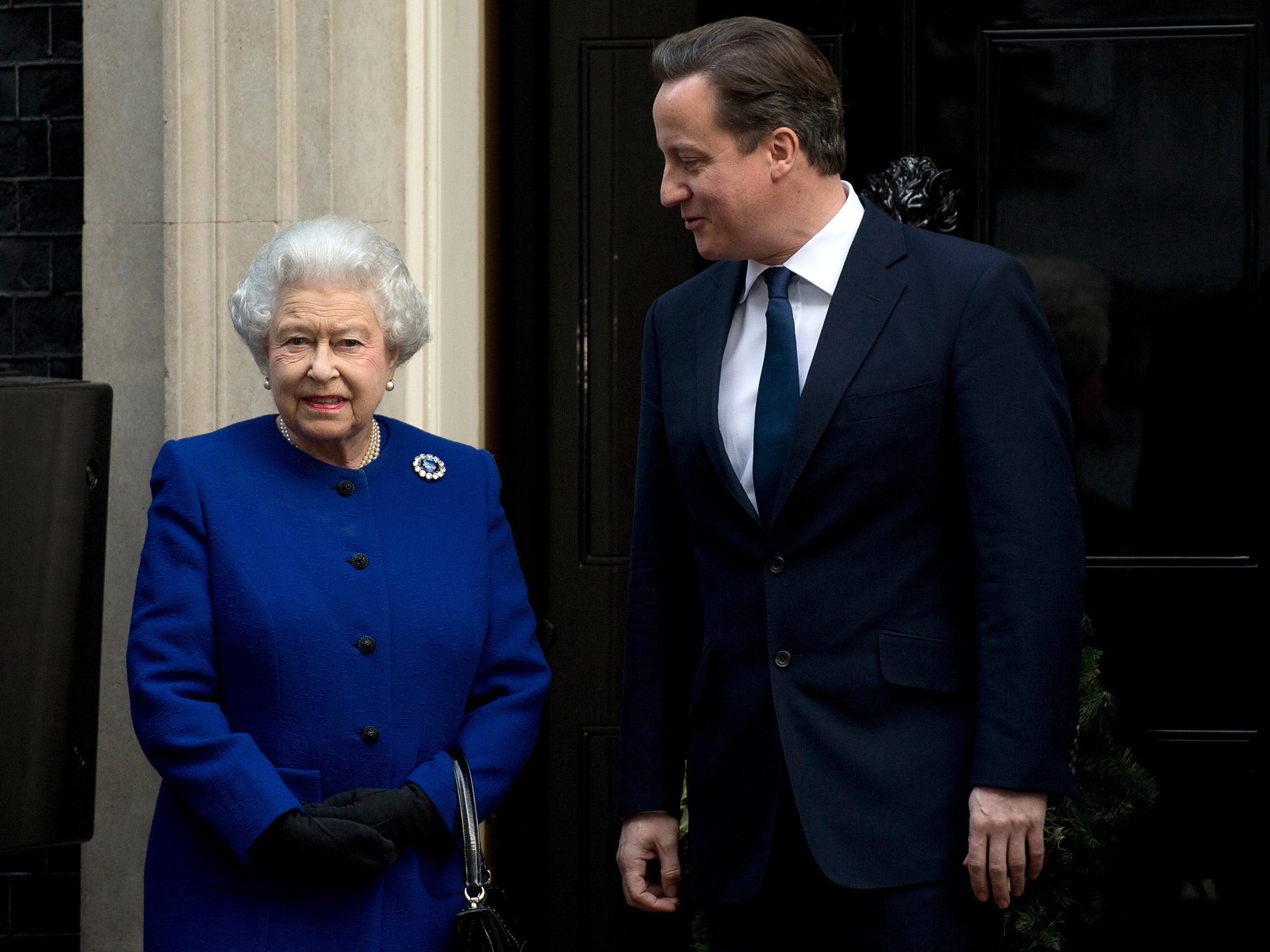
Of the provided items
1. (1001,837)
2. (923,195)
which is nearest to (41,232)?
(923,195)

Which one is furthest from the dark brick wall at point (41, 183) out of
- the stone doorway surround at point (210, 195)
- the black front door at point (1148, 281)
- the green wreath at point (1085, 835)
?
the green wreath at point (1085, 835)

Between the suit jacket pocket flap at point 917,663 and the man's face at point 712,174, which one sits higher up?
the man's face at point 712,174

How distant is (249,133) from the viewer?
12.5 feet

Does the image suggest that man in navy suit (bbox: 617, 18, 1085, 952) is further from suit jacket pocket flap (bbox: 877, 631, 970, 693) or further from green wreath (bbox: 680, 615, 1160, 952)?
green wreath (bbox: 680, 615, 1160, 952)

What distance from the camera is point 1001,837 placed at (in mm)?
2162

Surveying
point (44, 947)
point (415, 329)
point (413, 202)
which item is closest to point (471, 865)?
point (415, 329)

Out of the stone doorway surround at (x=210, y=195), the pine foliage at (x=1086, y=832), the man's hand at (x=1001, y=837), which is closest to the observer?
the man's hand at (x=1001, y=837)

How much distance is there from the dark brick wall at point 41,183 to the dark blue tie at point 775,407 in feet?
7.87

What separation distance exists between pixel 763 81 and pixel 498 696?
1.10m

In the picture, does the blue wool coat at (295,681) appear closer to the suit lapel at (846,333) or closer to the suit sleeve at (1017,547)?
the suit lapel at (846,333)

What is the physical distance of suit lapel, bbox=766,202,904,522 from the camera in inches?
88.9

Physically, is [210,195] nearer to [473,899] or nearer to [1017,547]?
[473,899]

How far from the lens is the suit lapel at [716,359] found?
233 centimetres

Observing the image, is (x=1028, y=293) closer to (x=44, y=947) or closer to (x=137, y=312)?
(x=137, y=312)
